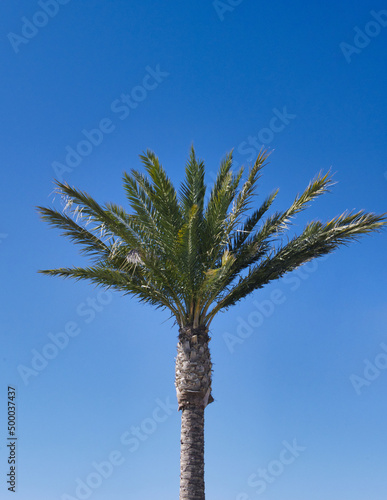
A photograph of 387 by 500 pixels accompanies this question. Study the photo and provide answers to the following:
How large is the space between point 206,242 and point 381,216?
13.3 ft

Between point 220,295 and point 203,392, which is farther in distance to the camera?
point 220,295

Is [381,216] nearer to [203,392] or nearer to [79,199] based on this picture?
[203,392]

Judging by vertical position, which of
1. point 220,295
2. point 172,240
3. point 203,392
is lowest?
point 203,392

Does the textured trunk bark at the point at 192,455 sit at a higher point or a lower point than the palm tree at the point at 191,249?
lower

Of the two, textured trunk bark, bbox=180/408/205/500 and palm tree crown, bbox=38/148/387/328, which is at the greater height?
palm tree crown, bbox=38/148/387/328

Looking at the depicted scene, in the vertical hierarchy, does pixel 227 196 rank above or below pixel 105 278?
above

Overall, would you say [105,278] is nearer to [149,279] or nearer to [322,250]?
[149,279]

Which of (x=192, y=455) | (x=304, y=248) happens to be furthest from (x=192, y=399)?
(x=304, y=248)

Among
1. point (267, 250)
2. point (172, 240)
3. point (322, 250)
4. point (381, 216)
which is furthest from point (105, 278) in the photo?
point (381, 216)

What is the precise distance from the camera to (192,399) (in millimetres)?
12531

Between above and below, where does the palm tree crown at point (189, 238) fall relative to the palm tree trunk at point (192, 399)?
above

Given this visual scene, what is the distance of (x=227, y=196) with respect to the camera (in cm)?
1274

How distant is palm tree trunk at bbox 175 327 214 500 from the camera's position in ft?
39.3

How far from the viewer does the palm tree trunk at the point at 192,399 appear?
12.0m
